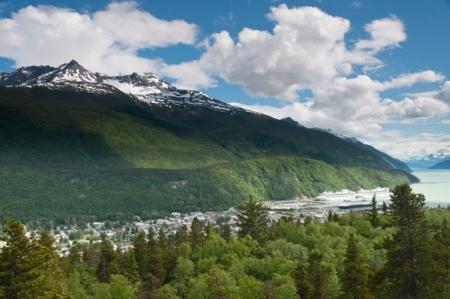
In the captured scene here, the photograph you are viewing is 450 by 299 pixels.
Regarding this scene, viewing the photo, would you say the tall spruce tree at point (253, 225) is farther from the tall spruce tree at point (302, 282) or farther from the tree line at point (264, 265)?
the tall spruce tree at point (302, 282)

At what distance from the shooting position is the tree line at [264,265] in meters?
42.8

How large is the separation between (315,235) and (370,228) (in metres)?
17.6

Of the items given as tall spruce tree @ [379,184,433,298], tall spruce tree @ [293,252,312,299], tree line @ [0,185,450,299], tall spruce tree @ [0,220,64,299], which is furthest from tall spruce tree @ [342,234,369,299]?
tall spruce tree @ [0,220,64,299]

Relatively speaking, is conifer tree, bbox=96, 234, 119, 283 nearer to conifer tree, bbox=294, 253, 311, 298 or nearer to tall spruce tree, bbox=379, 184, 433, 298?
conifer tree, bbox=294, 253, 311, 298

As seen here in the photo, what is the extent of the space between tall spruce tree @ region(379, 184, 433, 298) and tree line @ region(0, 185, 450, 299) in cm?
8

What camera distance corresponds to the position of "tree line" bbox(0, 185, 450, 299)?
42750 mm

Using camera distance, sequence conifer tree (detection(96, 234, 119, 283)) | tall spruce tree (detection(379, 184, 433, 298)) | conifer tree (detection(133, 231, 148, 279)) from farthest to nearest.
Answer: conifer tree (detection(133, 231, 148, 279))
conifer tree (detection(96, 234, 119, 283))
tall spruce tree (detection(379, 184, 433, 298))

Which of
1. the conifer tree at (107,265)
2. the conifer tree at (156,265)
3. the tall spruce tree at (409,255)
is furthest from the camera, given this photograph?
the conifer tree at (156,265)

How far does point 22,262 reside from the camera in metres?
44.3

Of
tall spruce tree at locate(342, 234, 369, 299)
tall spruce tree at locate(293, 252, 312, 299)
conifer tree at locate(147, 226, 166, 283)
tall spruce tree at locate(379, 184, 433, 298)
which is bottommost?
conifer tree at locate(147, 226, 166, 283)

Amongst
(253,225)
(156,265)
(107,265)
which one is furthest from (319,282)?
(253,225)

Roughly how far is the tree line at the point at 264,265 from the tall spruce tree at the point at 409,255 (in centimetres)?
8

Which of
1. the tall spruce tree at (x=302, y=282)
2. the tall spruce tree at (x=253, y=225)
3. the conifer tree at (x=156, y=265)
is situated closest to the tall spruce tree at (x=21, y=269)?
the tall spruce tree at (x=302, y=282)

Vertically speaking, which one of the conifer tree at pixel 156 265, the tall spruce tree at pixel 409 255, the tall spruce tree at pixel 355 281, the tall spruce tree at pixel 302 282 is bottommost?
the conifer tree at pixel 156 265
